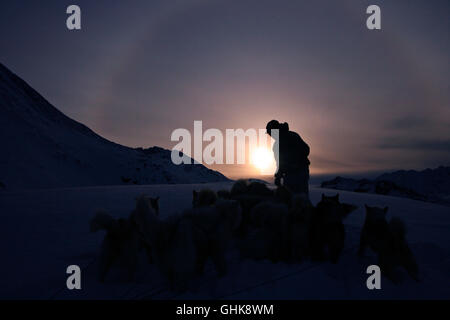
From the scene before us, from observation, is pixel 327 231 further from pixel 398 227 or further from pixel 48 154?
pixel 48 154

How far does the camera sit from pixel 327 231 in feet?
11.8

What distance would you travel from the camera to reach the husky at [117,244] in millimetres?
3125

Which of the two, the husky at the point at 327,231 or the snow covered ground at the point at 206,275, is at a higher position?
the husky at the point at 327,231

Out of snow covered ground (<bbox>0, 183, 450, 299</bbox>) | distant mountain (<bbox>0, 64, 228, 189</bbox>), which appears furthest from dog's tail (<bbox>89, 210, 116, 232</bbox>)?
distant mountain (<bbox>0, 64, 228, 189</bbox>)

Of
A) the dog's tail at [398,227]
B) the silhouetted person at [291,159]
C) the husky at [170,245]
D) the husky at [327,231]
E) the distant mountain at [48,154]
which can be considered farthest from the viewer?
the distant mountain at [48,154]

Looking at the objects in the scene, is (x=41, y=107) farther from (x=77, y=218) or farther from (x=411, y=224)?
(x=411, y=224)

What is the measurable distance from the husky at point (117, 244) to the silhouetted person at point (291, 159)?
429cm

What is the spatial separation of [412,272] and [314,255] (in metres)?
1.17

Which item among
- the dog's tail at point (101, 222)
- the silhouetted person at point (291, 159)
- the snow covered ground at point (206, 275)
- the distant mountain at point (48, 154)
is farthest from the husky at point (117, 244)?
the distant mountain at point (48, 154)

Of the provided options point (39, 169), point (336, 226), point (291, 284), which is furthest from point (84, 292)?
point (39, 169)

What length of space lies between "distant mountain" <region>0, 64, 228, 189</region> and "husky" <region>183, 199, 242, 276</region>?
968 inches

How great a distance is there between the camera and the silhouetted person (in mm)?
6637

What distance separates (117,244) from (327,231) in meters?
2.85

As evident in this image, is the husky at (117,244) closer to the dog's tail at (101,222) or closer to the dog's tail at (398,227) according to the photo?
the dog's tail at (101,222)
